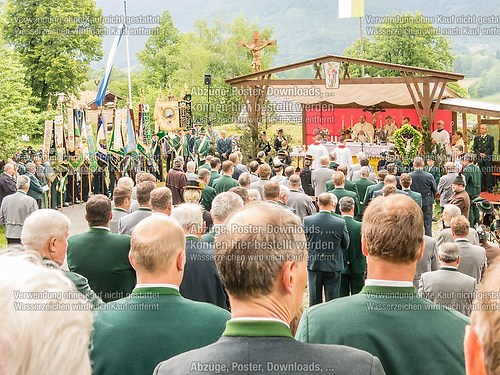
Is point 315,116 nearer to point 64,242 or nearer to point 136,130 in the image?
point 136,130

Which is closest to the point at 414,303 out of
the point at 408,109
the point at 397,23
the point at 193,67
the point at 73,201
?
the point at 73,201

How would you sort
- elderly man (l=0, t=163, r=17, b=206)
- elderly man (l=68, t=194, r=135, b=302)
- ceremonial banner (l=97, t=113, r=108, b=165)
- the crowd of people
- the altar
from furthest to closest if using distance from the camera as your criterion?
1. the altar
2. ceremonial banner (l=97, t=113, r=108, b=165)
3. elderly man (l=0, t=163, r=17, b=206)
4. elderly man (l=68, t=194, r=135, b=302)
5. the crowd of people

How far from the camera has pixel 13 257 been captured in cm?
183

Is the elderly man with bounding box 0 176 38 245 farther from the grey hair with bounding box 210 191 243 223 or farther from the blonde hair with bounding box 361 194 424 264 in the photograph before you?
the blonde hair with bounding box 361 194 424 264

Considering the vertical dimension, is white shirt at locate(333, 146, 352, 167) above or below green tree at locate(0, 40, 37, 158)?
below

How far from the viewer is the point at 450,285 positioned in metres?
5.66

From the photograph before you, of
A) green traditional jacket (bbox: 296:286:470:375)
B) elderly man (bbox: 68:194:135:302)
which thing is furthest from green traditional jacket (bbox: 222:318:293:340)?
elderly man (bbox: 68:194:135:302)

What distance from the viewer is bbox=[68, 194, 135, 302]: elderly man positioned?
5652 mm

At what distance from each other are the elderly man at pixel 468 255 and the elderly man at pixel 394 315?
3716mm

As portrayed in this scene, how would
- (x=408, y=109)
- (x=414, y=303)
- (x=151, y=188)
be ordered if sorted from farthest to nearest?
1. (x=408, y=109)
2. (x=151, y=188)
3. (x=414, y=303)

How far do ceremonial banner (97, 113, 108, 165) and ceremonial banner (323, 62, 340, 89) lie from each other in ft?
23.9

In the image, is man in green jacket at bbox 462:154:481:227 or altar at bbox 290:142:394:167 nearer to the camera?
man in green jacket at bbox 462:154:481:227

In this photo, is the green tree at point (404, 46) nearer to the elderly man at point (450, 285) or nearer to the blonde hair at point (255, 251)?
the elderly man at point (450, 285)

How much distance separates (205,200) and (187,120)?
40.3 feet
